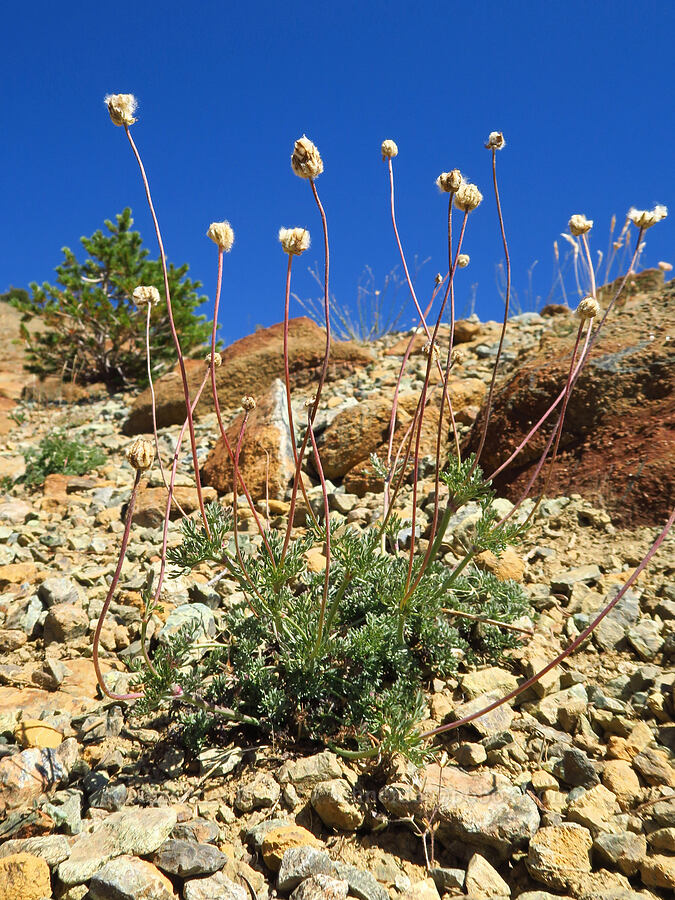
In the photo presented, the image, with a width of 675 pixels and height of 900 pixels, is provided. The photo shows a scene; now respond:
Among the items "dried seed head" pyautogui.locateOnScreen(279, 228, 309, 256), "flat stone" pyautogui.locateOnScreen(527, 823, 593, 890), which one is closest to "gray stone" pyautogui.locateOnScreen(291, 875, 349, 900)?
"flat stone" pyautogui.locateOnScreen(527, 823, 593, 890)

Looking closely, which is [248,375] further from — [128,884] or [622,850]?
[622,850]

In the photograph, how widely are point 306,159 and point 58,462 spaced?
4.90m

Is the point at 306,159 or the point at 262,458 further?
the point at 262,458

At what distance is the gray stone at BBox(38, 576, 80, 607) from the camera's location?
3232 mm

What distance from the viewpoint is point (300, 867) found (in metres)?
1.78

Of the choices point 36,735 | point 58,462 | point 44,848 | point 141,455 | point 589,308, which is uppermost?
point 58,462

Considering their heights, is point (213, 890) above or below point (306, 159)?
below

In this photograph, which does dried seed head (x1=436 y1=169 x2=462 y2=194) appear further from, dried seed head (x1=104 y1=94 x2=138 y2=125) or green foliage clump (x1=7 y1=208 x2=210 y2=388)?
green foliage clump (x1=7 y1=208 x2=210 y2=388)

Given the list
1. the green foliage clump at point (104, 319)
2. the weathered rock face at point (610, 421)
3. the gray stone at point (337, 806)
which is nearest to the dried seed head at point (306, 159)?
the gray stone at point (337, 806)

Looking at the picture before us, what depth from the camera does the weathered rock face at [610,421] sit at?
359cm

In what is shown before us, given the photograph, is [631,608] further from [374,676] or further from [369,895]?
[369,895]

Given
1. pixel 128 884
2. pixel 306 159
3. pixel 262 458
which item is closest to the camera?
pixel 128 884

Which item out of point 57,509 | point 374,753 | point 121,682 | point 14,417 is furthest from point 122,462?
point 374,753

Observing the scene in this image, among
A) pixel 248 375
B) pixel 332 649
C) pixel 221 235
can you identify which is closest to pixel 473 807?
pixel 332 649
